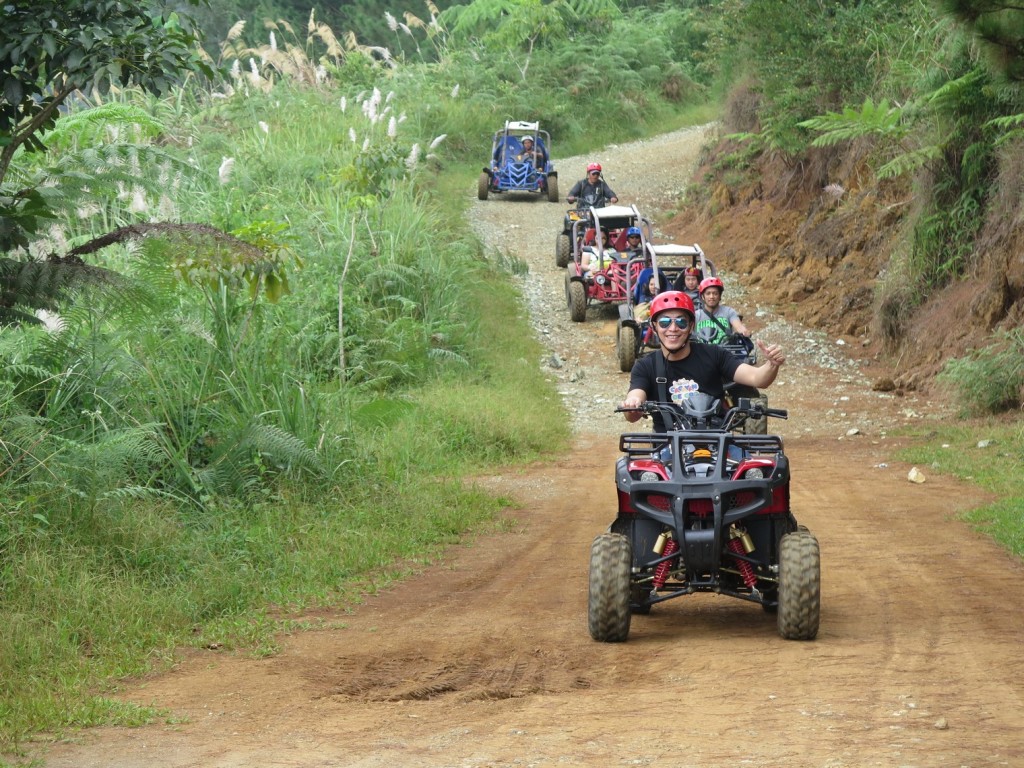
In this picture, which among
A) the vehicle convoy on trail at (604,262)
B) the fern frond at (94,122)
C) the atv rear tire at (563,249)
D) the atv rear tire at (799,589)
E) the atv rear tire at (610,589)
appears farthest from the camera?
the atv rear tire at (563,249)

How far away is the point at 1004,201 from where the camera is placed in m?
15.0

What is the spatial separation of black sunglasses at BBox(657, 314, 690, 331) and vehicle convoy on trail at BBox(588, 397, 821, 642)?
1.48ft

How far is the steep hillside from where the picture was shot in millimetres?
15047

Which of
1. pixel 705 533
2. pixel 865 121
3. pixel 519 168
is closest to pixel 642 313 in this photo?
pixel 865 121

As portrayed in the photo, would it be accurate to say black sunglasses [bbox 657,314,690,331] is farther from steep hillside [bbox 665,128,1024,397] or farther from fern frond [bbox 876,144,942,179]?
fern frond [bbox 876,144,942,179]

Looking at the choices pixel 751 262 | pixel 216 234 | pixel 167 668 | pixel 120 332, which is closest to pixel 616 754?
pixel 167 668

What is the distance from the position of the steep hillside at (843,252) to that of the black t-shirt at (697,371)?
7.82m

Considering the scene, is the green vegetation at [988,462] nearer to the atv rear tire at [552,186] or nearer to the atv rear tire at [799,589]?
the atv rear tire at [799,589]

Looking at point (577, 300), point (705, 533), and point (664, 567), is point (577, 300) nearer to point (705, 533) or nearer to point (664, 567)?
point (664, 567)

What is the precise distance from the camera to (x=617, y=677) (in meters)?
5.80

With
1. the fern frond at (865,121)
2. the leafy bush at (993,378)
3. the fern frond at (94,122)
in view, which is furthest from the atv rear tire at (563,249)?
the fern frond at (94,122)

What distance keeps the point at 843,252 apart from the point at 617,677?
15.2m

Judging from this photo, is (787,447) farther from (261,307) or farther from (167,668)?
(167,668)

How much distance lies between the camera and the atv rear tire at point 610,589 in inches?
247
